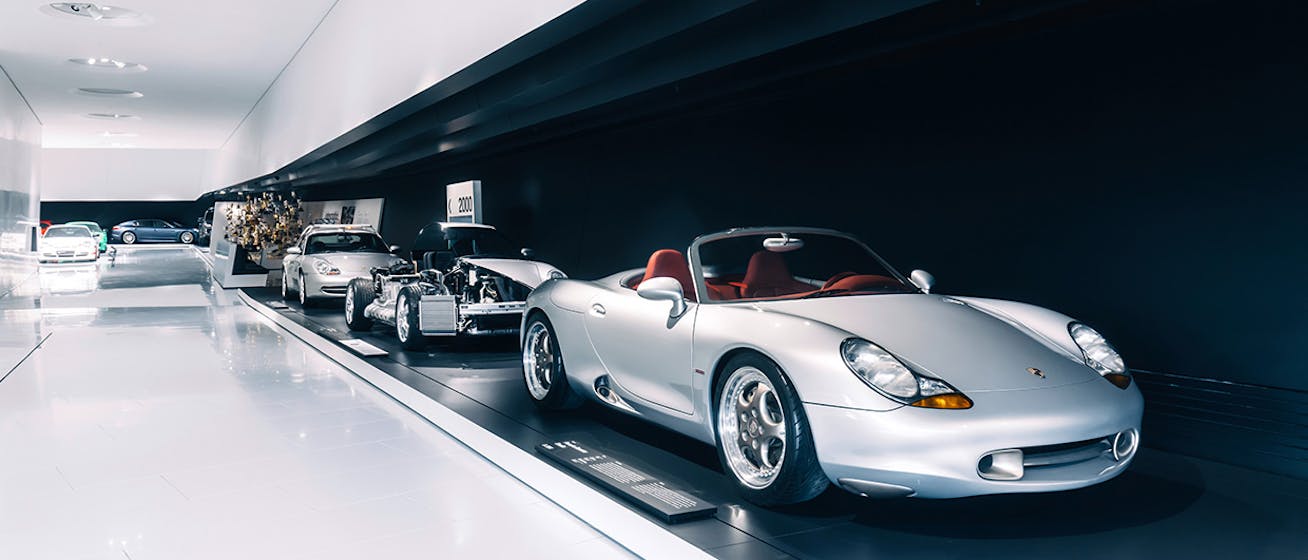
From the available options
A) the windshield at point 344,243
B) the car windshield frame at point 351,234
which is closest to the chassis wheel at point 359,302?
the car windshield frame at point 351,234

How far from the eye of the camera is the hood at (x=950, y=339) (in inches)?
119

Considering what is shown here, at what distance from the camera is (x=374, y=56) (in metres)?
9.56

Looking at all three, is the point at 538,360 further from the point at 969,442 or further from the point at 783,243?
the point at 969,442

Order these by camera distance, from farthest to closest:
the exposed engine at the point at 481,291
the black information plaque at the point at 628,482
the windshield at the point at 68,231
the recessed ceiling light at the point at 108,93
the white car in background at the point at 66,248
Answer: the windshield at the point at 68,231
the white car in background at the point at 66,248
the recessed ceiling light at the point at 108,93
the exposed engine at the point at 481,291
the black information plaque at the point at 628,482

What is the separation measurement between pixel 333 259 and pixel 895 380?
10013 millimetres

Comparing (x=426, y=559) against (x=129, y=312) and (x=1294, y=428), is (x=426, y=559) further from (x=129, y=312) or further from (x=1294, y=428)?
(x=129, y=312)

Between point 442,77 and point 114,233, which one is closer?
point 442,77

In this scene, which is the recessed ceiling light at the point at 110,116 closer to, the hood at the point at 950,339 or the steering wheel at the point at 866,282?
the steering wheel at the point at 866,282

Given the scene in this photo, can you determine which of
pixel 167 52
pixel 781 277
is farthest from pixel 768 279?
pixel 167 52

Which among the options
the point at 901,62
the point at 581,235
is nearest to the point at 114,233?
the point at 581,235

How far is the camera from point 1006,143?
4.75 metres

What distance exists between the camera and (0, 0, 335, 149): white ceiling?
11.1m

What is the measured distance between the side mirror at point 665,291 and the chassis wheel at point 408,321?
4.47 metres

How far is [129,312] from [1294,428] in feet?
42.1
